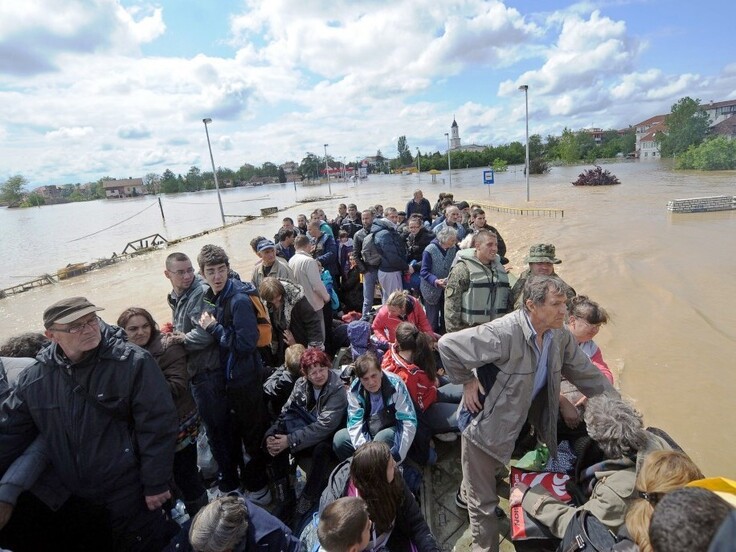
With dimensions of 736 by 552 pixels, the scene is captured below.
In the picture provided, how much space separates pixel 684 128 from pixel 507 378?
8434cm

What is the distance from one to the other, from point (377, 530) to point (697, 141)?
83882 mm

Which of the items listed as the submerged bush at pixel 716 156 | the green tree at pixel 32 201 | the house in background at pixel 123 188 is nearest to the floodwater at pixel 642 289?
the submerged bush at pixel 716 156

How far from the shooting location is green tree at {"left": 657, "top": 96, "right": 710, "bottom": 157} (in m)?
62.6

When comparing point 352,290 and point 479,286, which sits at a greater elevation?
point 479,286

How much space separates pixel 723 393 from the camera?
4.72 m

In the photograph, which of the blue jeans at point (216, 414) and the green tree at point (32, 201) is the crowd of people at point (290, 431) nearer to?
the blue jeans at point (216, 414)

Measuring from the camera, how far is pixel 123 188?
113 metres

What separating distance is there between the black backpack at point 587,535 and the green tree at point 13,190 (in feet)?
446

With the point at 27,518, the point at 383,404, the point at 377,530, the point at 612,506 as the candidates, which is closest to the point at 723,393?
the point at 612,506

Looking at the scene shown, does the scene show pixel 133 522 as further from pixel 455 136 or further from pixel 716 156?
pixel 455 136

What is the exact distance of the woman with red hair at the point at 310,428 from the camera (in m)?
2.86

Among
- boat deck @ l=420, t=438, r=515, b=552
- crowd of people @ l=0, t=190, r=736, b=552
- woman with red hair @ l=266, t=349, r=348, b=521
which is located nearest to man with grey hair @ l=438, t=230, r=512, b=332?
crowd of people @ l=0, t=190, r=736, b=552

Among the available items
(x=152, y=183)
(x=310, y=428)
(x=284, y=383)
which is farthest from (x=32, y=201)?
(x=310, y=428)

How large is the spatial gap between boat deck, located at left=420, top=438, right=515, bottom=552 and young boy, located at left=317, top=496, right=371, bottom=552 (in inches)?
45.9
